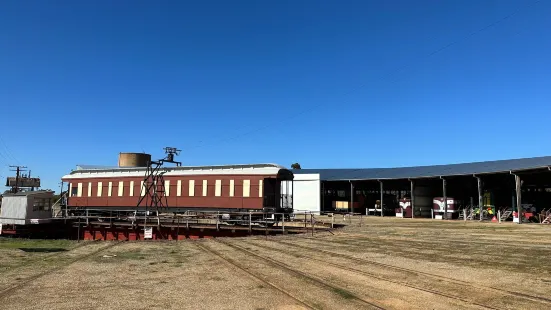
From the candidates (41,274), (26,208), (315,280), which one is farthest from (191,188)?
(315,280)

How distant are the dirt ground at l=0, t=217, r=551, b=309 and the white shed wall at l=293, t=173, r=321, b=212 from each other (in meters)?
36.2

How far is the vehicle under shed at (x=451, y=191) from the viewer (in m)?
37.1

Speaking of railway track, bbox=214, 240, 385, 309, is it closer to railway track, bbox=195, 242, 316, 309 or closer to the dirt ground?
the dirt ground

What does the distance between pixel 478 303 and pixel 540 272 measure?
4.56m

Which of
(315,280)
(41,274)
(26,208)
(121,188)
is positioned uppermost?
(121,188)

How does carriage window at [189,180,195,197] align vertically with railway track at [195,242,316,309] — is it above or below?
above

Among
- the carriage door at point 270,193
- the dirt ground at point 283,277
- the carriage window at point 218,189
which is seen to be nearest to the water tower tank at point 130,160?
the carriage window at point 218,189

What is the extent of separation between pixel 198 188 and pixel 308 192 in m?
26.4

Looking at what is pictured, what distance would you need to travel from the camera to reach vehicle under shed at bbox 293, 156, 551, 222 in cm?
3712

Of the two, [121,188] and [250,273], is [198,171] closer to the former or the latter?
[121,188]

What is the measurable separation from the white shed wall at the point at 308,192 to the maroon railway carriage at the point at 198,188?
22.1 m

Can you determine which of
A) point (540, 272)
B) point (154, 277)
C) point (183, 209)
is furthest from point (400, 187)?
point (154, 277)

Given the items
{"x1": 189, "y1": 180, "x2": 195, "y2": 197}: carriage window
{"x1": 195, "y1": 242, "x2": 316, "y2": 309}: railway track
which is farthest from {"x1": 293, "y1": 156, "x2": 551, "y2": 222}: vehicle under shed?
{"x1": 195, "y1": 242, "x2": 316, "y2": 309}: railway track

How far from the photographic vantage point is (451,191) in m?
51.1
